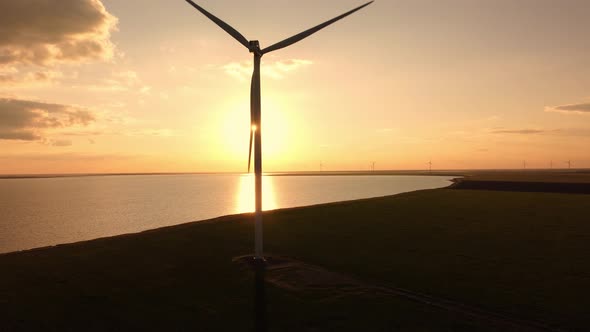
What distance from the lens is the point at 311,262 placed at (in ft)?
72.0

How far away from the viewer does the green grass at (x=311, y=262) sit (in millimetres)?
14016

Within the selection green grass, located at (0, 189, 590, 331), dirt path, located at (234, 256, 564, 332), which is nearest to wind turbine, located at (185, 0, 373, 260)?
dirt path, located at (234, 256, 564, 332)

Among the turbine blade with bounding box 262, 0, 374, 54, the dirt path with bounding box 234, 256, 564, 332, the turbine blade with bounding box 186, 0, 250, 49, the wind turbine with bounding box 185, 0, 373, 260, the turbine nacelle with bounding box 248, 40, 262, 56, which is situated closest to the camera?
the dirt path with bounding box 234, 256, 564, 332

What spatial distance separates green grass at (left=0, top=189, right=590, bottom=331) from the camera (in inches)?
552

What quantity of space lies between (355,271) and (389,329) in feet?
22.7

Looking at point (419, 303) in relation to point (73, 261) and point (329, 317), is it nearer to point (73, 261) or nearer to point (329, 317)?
point (329, 317)

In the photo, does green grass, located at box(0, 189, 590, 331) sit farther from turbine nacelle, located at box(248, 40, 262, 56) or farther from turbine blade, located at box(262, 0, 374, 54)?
turbine blade, located at box(262, 0, 374, 54)

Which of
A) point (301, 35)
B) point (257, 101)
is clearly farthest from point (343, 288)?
point (301, 35)

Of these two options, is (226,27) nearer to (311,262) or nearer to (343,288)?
(311,262)

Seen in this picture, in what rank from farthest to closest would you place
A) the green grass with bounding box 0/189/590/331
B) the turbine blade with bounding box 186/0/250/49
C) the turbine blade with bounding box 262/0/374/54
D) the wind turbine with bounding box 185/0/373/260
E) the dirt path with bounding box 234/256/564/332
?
1. the turbine blade with bounding box 262/0/374/54
2. the turbine blade with bounding box 186/0/250/49
3. the wind turbine with bounding box 185/0/373/260
4. the green grass with bounding box 0/189/590/331
5. the dirt path with bounding box 234/256/564/332

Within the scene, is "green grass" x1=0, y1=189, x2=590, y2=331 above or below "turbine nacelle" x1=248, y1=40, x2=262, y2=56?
below

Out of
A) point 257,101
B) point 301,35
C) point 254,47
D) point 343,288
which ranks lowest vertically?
point 343,288

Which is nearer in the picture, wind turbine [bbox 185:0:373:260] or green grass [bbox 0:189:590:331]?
green grass [bbox 0:189:590:331]

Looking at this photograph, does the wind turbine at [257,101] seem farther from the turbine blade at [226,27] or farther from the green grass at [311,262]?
the green grass at [311,262]
